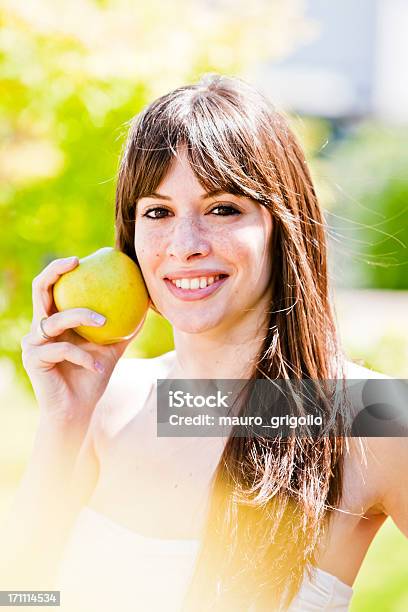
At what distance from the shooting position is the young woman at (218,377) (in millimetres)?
1733

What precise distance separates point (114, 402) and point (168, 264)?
54cm

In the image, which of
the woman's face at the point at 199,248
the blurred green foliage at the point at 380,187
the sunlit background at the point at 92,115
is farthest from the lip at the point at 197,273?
the blurred green foliage at the point at 380,187

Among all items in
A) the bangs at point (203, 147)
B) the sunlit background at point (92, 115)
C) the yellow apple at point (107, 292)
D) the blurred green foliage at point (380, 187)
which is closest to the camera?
the bangs at point (203, 147)

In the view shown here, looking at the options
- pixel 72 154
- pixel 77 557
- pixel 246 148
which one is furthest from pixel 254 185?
pixel 72 154

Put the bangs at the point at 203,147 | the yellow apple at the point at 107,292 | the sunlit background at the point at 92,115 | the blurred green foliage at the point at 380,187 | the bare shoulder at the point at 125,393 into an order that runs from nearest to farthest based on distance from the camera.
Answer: the bangs at the point at 203,147 < the yellow apple at the point at 107,292 < the bare shoulder at the point at 125,393 < the sunlit background at the point at 92,115 < the blurred green foliage at the point at 380,187

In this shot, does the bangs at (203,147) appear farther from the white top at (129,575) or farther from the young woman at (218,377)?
the white top at (129,575)

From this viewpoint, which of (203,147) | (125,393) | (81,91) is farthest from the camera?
(81,91)

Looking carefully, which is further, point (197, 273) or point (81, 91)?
point (81, 91)

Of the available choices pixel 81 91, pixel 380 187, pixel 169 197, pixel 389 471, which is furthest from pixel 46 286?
pixel 380 187

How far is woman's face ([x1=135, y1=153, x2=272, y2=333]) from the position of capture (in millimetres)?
1714

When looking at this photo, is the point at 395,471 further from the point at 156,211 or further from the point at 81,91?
Result: the point at 81,91

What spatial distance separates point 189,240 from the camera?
66.8 inches

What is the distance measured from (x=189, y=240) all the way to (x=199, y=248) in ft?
0.09

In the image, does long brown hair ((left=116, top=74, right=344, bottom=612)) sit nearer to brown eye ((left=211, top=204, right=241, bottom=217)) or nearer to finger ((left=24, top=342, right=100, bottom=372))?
brown eye ((left=211, top=204, right=241, bottom=217))
